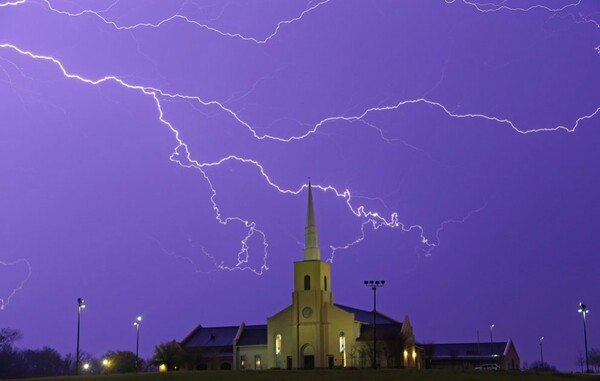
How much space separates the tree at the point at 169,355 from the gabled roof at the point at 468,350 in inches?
1215

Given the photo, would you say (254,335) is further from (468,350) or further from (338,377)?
(338,377)

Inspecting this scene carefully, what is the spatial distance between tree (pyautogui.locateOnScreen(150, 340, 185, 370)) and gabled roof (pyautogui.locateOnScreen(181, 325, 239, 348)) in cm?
318

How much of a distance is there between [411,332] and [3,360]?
4226 centimetres

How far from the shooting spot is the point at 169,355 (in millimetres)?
82562

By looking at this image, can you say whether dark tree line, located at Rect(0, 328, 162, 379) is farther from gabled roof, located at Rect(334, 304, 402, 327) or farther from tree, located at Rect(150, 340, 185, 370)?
gabled roof, located at Rect(334, 304, 402, 327)

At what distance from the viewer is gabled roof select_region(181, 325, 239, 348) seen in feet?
284

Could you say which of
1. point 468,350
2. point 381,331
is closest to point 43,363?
point 381,331

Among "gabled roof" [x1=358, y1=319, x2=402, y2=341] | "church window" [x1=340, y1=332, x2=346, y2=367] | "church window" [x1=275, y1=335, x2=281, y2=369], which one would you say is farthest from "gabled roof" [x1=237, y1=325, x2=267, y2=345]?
"gabled roof" [x1=358, y1=319, x2=402, y2=341]

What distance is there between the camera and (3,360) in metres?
72.9

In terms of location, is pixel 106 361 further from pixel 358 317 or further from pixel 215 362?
pixel 358 317

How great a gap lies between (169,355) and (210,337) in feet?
23.1

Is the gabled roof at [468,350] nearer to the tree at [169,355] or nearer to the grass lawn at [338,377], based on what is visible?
the tree at [169,355]

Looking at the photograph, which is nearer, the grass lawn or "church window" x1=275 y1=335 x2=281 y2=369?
the grass lawn

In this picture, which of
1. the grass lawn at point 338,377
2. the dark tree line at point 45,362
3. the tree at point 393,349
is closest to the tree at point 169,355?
the dark tree line at point 45,362
